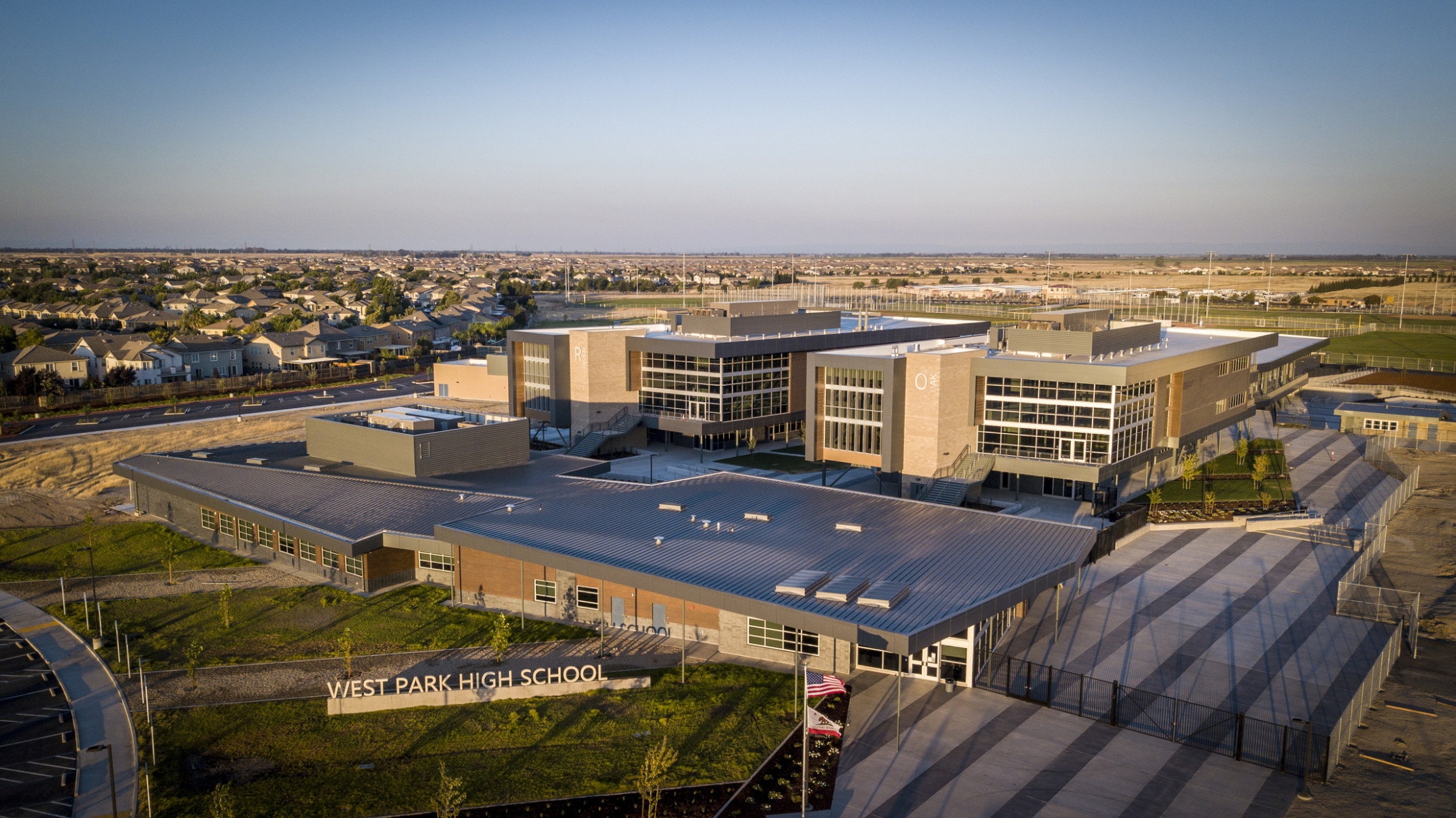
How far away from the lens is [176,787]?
2569 centimetres

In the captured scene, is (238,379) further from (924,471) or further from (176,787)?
(176,787)

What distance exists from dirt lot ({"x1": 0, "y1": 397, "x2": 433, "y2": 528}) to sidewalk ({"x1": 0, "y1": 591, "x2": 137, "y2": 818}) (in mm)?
17765

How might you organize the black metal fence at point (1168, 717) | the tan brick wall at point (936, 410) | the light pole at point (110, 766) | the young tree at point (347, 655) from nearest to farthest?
the light pole at point (110, 766)
the black metal fence at point (1168, 717)
the young tree at point (347, 655)
the tan brick wall at point (936, 410)

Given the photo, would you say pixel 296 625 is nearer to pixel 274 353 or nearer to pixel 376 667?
pixel 376 667

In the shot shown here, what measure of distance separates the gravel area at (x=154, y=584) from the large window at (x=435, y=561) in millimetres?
4924

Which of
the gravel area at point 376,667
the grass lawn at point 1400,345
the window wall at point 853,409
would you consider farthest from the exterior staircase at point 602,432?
the grass lawn at point 1400,345

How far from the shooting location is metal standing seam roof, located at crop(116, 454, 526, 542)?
143ft

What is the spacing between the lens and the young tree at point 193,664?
32.3m

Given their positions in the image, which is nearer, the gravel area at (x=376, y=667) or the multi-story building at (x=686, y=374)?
the gravel area at (x=376, y=667)

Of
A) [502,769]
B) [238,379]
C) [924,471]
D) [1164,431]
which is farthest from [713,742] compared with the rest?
[238,379]

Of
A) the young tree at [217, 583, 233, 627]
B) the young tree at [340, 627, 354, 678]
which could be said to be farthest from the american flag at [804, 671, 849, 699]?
the young tree at [217, 583, 233, 627]

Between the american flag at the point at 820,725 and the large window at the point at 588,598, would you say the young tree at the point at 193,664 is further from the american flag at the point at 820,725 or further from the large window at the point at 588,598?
the american flag at the point at 820,725

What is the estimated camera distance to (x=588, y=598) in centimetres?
3819

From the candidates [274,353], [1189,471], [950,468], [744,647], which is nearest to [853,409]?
[950,468]
